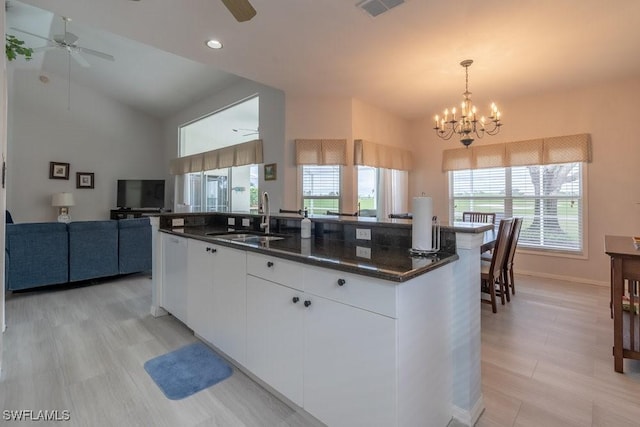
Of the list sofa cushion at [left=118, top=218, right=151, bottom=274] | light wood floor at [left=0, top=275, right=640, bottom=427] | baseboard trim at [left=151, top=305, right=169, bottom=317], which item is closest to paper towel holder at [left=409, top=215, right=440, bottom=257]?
light wood floor at [left=0, top=275, right=640, bottom=427]

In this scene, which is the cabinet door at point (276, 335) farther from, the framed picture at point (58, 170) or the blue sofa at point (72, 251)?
the framed picture at point (58, 170)

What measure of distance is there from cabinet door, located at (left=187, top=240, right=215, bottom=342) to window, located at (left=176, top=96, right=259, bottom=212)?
3840mm

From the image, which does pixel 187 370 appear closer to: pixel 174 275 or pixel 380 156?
pixel 174 275

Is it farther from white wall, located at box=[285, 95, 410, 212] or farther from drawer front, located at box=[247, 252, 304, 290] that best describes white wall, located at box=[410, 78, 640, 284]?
drawer front, located at box=[247, 252, 304, 290]

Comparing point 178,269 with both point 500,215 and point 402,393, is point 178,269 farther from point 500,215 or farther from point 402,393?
point 500,215

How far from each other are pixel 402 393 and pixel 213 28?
3241mm

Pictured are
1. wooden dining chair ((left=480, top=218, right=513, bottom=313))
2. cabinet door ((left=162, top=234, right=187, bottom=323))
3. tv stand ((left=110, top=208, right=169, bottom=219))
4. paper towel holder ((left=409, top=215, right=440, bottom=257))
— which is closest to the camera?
paper towel holder ((left=409, top=215, right=440, bottom=257))

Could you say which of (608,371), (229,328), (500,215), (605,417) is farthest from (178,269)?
(500,215)

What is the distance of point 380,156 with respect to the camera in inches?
202

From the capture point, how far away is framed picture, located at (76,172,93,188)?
6648 mm

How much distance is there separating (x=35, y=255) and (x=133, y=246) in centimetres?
104

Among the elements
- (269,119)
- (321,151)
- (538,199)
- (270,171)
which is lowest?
(538,199)

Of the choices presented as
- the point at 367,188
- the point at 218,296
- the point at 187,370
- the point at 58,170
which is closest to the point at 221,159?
the point at 367,188

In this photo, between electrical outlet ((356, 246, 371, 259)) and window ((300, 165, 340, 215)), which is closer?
electrical outlet ((356, 246, 371, 259))
